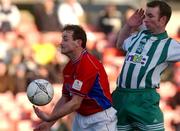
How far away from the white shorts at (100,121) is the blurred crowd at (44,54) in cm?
535

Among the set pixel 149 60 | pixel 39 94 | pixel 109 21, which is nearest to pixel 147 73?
pixel 149 60

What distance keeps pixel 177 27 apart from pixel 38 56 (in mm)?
3572

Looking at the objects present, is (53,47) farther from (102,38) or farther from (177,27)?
(177,27)

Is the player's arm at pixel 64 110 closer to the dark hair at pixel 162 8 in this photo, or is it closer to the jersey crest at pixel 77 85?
the jersey crest at pixel 77 85

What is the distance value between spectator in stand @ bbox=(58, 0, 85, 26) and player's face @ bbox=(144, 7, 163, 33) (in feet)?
23.5

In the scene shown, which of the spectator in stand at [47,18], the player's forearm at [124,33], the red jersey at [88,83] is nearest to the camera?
the red jersey at [88,83]

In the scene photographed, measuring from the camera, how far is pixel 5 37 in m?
12.5

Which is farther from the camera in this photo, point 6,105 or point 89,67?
point 6,105

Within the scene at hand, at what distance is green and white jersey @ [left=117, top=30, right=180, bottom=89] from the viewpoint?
6.10m

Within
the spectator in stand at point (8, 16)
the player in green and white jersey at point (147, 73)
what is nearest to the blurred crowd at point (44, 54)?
the spectator in stand at point (8, 16)

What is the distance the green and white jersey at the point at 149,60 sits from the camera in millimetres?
6102

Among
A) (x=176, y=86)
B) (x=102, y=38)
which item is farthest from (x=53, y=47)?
(x=176, y=86)

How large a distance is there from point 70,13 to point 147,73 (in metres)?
7.51

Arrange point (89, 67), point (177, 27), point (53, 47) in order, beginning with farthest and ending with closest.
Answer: point (177, 27) < point (53, 47) < point (89, 67)
